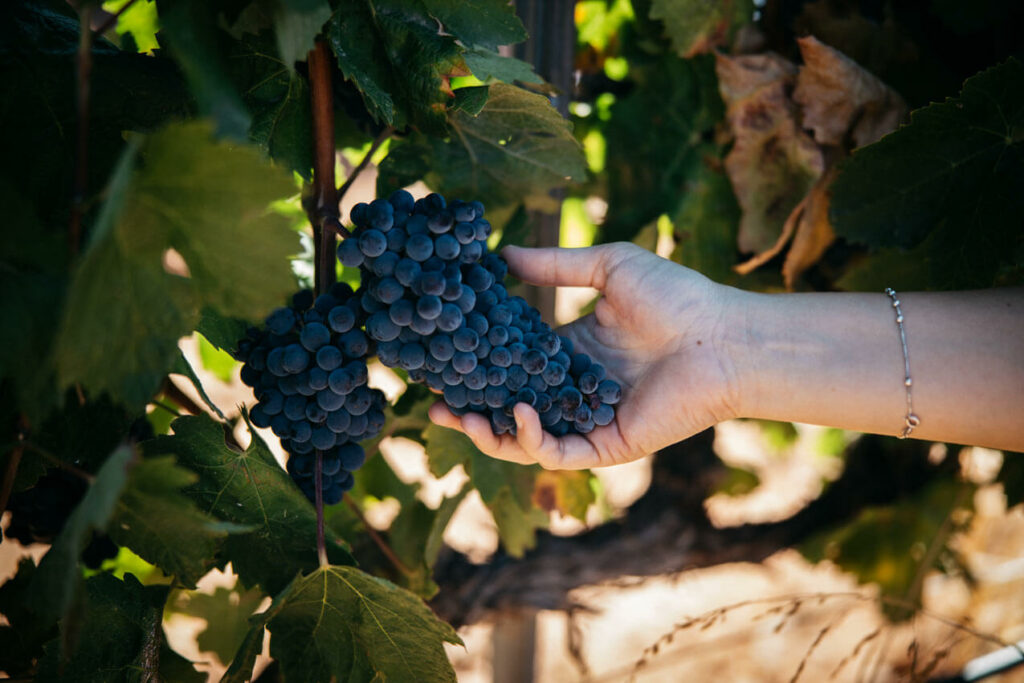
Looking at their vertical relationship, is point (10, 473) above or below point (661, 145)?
below

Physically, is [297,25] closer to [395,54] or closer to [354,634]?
[395,54]

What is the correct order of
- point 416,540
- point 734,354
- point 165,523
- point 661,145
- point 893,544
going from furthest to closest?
point 893,544, point 661,145, point 416,540, point 734,354, point 165,523

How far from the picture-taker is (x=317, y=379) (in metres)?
0.84

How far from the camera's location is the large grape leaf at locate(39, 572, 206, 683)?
2.76 feet

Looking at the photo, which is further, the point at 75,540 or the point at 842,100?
the point at 842,100

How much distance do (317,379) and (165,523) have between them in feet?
0.75

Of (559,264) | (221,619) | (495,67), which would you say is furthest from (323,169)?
(221,619)

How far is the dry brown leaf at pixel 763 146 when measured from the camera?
135cm

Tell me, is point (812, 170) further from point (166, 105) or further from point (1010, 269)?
point (166, 105)

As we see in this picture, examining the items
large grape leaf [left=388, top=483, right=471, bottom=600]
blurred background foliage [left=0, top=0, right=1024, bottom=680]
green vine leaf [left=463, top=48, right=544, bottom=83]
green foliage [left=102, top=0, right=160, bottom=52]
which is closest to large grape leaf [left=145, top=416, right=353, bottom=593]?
blurred background foliage [left=0, top=0, right=1024, bottom=680]

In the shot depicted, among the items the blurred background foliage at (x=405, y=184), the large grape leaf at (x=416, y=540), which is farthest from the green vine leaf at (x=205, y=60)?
the large grape leaf at (x=416, y=540)

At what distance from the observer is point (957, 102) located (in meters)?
1.06

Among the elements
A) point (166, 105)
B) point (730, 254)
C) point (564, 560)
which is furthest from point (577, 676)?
point (166, 105)

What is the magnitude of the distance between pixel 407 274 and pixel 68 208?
393 millimetres
